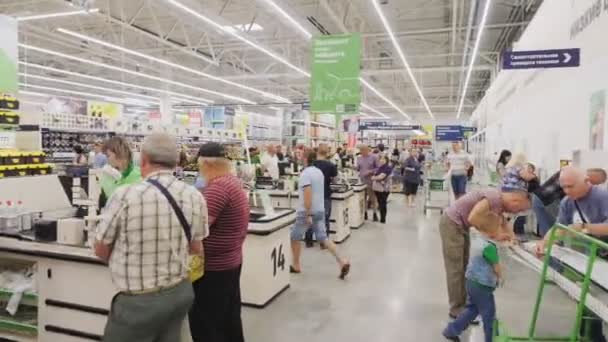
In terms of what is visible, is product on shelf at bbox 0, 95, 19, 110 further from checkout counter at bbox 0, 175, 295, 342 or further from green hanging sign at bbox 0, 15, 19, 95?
checkout counter at bbox 0, 175, 295, 342

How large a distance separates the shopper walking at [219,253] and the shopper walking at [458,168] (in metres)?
7.44

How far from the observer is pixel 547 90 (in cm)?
671

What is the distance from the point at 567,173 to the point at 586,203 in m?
0.29

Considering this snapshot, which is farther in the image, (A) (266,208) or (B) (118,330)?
(A) (266,208)

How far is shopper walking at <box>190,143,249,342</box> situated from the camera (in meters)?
2.67

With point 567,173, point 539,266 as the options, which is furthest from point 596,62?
point 539,266

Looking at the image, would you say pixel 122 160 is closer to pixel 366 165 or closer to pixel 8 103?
pixel 8 103

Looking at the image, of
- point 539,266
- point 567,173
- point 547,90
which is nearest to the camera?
point 539,266

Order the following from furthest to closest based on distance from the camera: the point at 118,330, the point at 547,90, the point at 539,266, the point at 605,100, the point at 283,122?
the point at 283,122, the point at 547,90, the point at 605,100, the point at 539,266, the point at 118,330

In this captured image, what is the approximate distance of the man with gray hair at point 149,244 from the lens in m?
1.94

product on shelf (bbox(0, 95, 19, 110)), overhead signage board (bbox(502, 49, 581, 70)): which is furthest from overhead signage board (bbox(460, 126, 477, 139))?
product on shelf (bbox(0, 95, 19, 110))

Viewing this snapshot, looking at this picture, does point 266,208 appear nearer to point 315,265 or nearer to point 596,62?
point 315,265

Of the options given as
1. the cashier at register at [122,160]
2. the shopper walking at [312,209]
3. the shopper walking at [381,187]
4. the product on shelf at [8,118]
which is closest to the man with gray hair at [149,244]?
the cashier at register at [122,160]

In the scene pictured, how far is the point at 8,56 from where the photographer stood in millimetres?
6781
